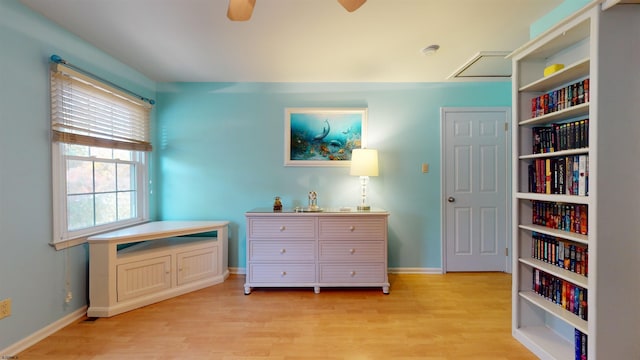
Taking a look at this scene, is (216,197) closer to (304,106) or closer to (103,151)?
(103,151)

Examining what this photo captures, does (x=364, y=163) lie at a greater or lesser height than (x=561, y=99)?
lesser

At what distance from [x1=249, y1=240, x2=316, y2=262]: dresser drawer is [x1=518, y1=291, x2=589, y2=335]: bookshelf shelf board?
5.72 ft

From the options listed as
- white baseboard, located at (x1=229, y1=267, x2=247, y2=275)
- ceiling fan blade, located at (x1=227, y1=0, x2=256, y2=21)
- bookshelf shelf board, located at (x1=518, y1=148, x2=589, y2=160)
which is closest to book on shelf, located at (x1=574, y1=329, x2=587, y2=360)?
bookshelf shelf board, located at (x1=518, y1=148, x2=589, y2=160)

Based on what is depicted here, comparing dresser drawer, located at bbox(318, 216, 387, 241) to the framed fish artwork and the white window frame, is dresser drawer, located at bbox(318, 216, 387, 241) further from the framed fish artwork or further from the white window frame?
the white window frame

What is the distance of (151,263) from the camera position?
249 centimetres

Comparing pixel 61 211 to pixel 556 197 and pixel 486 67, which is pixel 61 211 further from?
pixel 486 67

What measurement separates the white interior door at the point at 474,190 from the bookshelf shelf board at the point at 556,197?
140 centimetres

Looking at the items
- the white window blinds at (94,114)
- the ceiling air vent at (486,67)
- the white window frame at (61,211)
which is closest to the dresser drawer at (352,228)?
the ceiling air vent at (486,67)

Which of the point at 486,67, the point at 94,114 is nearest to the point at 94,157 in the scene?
the point at 94,114

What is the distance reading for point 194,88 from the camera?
3.24 metres

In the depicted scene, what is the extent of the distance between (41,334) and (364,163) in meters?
2.97

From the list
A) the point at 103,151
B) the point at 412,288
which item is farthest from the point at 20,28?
the point at 412,288

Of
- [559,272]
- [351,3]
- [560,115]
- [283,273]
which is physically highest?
[351,3]

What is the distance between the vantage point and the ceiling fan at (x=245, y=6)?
A: 1282 mm
